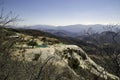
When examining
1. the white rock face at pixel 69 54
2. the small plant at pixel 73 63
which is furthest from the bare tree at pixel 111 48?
the small plant at pixel 73 63

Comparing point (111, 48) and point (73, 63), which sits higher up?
point (111, 48)

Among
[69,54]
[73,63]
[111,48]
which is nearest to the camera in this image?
[111,48]

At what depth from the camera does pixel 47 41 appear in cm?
3509

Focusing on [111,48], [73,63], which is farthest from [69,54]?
[111,48]

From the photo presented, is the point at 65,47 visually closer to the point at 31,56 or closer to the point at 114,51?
the point at 31,56

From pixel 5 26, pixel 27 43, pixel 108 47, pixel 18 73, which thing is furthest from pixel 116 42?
pixel 27 43

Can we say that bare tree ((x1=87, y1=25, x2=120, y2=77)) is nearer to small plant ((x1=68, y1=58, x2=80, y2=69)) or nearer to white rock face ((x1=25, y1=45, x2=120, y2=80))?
white rock face ((x1=25, y1=45, x2=120, y2=80))

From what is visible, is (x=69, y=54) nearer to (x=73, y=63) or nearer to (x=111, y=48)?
(x=73, y=63)

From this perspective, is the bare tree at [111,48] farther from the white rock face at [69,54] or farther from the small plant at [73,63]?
the small plant at [73,63]

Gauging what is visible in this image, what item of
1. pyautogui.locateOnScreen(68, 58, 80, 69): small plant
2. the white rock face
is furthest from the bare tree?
pyautogui.locateOnScreen(68, 58, 80, 69): small plant

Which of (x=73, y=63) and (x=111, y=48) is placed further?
(x=73, y=63)

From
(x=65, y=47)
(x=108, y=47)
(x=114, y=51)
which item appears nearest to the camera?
(x=114, y=51)

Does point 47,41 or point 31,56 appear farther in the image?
point 47,41

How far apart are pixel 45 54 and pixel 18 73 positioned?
629 inches
